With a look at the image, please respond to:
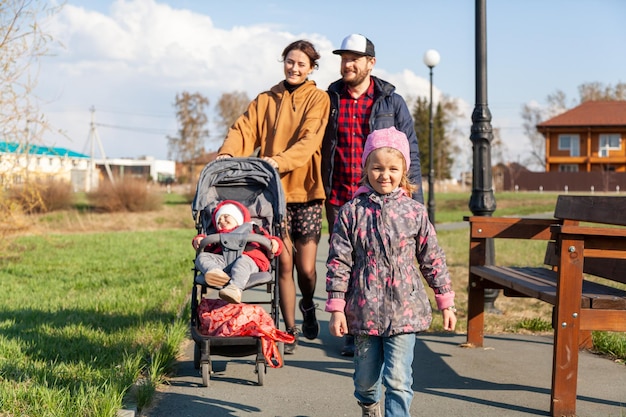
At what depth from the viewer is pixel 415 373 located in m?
5.47

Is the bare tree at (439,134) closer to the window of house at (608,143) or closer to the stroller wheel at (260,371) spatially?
the window of house at (608,143)

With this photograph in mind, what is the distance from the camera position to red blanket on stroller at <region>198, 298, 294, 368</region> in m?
4.92

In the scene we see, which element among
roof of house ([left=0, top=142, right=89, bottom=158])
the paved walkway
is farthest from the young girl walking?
roof of house ([left=0, top=142, right=89, bottom=158])

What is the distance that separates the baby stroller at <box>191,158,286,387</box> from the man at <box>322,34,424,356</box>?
25.7 inches

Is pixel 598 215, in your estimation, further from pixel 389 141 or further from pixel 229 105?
pixel 229 105

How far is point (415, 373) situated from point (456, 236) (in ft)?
53.3

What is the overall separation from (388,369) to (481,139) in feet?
15.5

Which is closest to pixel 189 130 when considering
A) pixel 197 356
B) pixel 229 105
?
pixel 229 105

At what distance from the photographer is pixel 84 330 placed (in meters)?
6.46

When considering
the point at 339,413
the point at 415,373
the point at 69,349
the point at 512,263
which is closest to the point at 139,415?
the point at 339,413

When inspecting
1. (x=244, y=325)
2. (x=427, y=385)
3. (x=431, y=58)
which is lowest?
(x=427, y=385)

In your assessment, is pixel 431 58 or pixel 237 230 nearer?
pixel 237 230

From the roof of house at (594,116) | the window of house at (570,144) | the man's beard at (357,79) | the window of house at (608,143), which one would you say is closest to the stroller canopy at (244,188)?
the man's beard at (357,79)

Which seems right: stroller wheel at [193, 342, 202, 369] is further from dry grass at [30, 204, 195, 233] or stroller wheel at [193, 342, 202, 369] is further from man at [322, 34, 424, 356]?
dry grass at [30, 204, 195, 233]
